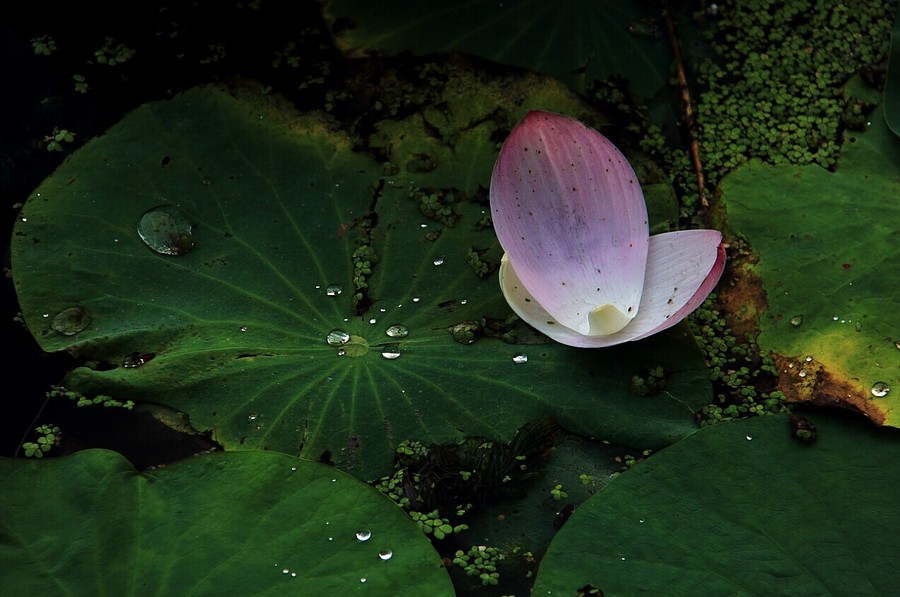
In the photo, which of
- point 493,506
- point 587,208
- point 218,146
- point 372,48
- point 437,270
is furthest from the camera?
point 372,48

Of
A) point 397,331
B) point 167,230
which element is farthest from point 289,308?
point 167,230

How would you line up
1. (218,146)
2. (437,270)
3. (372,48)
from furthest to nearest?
(372,48)
(218,146)
(437,270)

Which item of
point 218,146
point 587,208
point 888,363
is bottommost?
point 888,363

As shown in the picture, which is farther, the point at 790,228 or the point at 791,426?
the point at 790,228

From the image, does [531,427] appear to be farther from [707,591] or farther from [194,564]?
[194,564]

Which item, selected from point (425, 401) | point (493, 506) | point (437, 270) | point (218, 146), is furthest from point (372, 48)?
point (493, 506)
